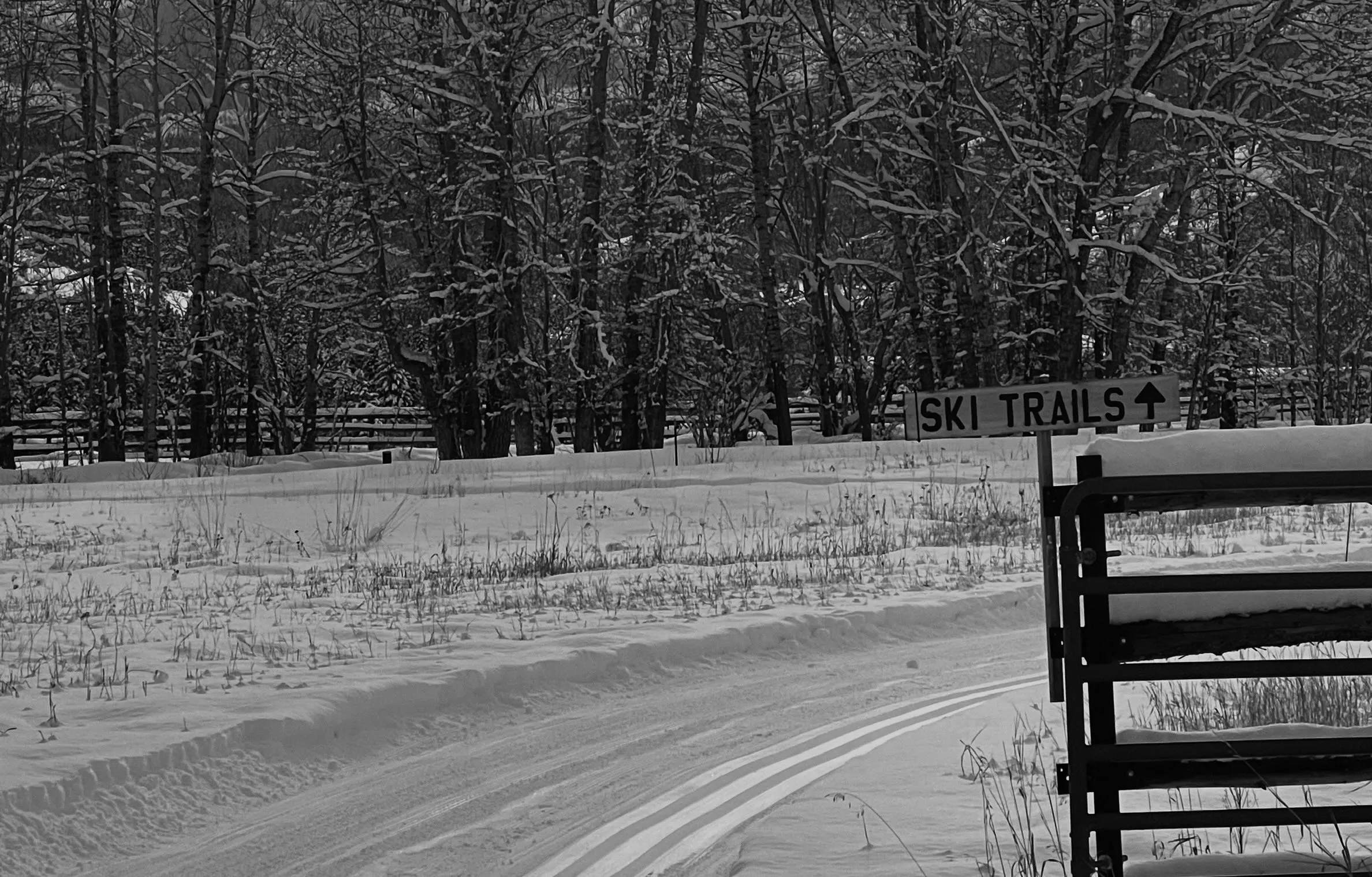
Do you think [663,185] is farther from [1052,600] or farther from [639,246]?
[1052,600]

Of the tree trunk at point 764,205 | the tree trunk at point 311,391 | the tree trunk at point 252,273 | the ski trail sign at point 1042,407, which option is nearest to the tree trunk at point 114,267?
the tree trunk at point 252,273

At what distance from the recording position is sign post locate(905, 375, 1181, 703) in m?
4.40

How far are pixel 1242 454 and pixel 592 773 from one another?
130 inches

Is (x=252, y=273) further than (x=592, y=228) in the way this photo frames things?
Yes

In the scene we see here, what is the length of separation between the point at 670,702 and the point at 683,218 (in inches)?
842

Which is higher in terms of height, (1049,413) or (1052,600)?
(1049,413)

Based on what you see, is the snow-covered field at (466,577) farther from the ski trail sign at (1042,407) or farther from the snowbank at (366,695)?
the ski trail sign at (1042,407)

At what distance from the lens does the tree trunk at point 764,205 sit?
27406mm

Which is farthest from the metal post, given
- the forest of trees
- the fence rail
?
the fence rail

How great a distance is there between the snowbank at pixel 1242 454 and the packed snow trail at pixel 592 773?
6.93ft

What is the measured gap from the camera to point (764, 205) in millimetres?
27406

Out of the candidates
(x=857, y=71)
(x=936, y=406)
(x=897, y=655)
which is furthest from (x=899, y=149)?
(x=936, y=406)

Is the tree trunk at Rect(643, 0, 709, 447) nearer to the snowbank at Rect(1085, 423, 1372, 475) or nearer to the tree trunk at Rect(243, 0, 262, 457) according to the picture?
the tree trunk at Rect(243, 0, 262, 457)

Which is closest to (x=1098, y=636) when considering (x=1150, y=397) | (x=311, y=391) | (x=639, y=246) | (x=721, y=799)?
(x=1150, y=397)
